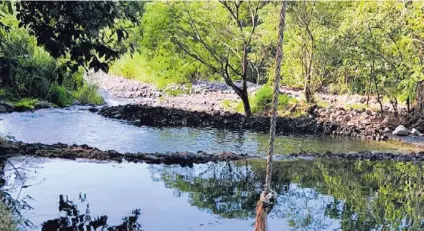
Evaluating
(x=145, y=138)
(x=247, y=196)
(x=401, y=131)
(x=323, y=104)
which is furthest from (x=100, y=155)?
(x=323, y=104)

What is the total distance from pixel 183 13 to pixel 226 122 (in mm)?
3105

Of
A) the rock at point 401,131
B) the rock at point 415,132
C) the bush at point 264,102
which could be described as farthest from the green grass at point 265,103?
the rock at point 415,132

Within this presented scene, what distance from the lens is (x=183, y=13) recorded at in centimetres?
1183

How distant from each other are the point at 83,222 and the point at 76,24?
152cm

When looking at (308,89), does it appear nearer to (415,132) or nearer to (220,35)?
(220,35)

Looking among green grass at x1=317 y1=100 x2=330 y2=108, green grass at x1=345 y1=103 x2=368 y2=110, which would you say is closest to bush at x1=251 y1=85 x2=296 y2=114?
green grass at x1=317 y1=100 x2=330 y2=108

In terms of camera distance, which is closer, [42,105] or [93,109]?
[42,105]

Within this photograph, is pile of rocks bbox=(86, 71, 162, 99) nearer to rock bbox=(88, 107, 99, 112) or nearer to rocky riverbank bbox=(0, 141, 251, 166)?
rock bbox=(88, 107, 99, 112)

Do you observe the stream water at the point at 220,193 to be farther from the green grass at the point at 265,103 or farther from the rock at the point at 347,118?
the green grass at the point at 265,103

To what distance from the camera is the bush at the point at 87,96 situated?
45.5 feet

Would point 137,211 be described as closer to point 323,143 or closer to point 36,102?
point 323,143

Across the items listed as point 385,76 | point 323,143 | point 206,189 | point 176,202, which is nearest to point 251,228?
point 176,202

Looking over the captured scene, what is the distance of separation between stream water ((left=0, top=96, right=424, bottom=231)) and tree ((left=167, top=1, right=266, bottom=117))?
6.03 m

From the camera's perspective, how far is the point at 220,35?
12.1 m
